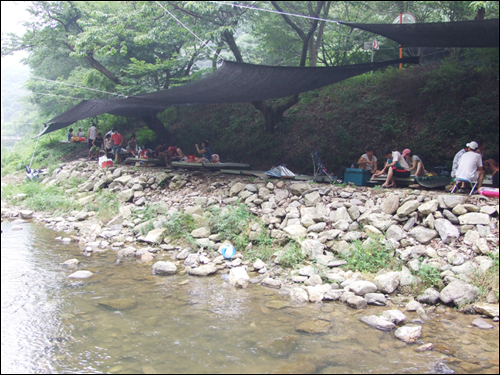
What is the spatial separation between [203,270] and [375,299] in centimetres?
190

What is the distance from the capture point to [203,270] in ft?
14.3

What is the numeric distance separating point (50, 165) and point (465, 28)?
1085 cm

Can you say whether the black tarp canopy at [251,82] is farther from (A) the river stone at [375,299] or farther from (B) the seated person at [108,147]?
(B) the seated person at [108,147]

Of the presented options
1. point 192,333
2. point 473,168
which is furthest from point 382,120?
point 192,333

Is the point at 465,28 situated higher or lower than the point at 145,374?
higher

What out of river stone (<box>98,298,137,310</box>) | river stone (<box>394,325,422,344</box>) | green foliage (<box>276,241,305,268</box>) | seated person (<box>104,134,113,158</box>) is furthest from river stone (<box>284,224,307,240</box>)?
seated person (<box>104,134,113,158</box>)

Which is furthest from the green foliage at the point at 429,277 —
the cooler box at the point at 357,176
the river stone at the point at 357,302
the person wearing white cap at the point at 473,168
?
the cooler box at the point at 357,176

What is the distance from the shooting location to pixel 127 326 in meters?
3.10

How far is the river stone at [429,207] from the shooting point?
166 inches

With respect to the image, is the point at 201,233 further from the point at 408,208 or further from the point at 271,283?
the point at 408,208

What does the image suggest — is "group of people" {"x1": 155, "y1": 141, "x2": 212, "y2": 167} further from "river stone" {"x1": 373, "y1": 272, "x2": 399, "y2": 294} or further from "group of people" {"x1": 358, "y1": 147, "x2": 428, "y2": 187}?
"river stone" {"x1": 373, "y1": 272, "x2": 399, "y2": 294}

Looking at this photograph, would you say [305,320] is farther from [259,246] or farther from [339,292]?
[259,246]

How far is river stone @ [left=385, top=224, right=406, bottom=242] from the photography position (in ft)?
13.8

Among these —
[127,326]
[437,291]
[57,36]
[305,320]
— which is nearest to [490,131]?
[437,291]
